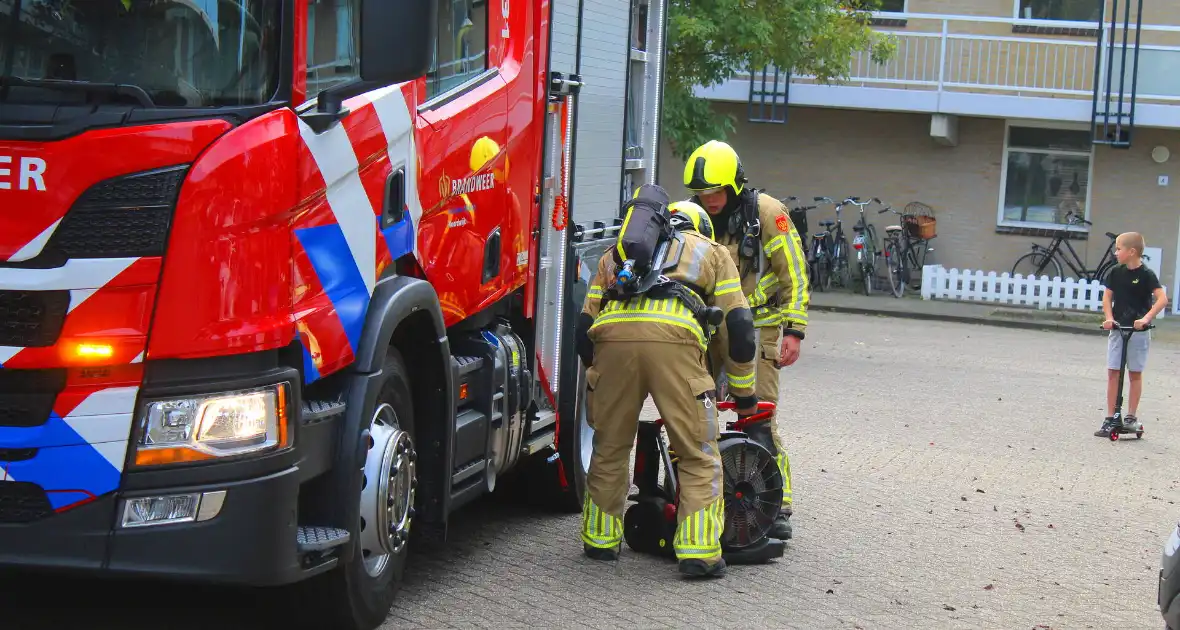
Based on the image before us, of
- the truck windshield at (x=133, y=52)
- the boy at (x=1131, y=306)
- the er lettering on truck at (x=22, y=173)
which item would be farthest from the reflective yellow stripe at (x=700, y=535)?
the boy at (x=1131, y=306)

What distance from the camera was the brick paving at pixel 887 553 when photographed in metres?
5.86

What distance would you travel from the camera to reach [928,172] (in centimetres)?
2455

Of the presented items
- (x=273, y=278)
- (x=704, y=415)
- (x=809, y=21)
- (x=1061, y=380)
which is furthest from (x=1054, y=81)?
(x=273, y=278)

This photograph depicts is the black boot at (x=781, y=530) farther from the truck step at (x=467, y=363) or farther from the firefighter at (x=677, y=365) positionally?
the truck step at (x=467, y=363)

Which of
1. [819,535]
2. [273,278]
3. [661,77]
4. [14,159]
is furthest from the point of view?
[661,77]

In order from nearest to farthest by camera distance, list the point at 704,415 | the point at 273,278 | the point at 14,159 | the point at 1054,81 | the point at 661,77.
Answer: the point at 14,159 < the point at 273,278 < the point at 704,415 < the point at 661,77 < the point at 1054,81

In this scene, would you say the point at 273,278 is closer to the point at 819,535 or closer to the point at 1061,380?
the point at 819,535

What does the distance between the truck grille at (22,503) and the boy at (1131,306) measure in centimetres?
926

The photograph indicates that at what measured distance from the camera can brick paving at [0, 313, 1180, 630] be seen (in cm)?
586

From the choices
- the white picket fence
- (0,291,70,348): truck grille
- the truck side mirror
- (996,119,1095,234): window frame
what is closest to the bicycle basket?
the white picket fence

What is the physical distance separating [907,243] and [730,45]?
7.24 m

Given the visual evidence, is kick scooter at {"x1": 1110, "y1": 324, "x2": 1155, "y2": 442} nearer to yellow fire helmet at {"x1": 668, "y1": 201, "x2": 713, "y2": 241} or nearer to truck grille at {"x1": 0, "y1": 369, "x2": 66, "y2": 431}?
yellow fire helmet at {"x1": 668, "y1": 201, "x2": 713, "y2": 241}

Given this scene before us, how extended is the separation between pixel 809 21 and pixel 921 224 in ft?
23.0

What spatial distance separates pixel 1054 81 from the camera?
921 inches
